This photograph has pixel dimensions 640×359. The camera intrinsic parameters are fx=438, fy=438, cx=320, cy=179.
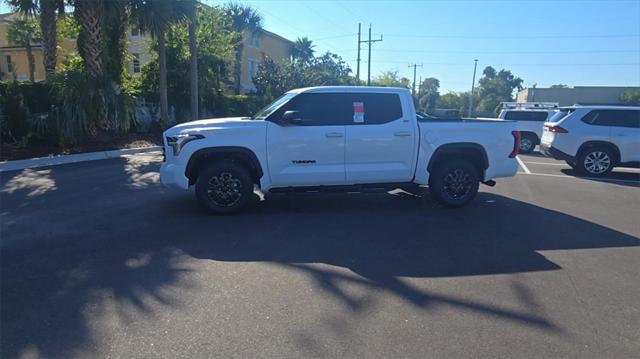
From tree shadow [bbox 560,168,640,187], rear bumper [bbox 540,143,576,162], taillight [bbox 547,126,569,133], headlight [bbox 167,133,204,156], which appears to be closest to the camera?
headlight [bbox 167,133,204,156]

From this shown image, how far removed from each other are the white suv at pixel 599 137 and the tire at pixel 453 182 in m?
6.11

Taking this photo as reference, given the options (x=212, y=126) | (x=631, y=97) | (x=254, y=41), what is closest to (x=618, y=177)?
(x=212, y=126)

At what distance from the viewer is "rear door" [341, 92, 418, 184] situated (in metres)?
6.86

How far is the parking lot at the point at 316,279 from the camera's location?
325 cm

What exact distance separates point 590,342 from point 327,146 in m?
4.29

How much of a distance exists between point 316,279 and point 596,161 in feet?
34.9

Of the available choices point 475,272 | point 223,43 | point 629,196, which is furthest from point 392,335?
point 223,43

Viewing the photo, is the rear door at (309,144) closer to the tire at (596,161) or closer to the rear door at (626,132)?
the tire at (596,161)

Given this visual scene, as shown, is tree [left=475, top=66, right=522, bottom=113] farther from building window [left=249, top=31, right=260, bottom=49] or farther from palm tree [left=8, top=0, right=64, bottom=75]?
palm tree [left=8, top=0, right=64, bottom=75]

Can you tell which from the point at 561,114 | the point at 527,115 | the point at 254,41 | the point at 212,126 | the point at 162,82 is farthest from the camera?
the point at 254,41

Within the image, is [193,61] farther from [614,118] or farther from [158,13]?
[614,118]

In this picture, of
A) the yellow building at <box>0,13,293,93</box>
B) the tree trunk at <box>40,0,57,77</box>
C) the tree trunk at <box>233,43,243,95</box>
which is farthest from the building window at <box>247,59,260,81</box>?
the tree trunk at <box>40,0,57,77</box>

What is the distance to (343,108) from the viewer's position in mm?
6910

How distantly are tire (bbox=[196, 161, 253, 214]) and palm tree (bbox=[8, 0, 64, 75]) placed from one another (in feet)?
35.5
